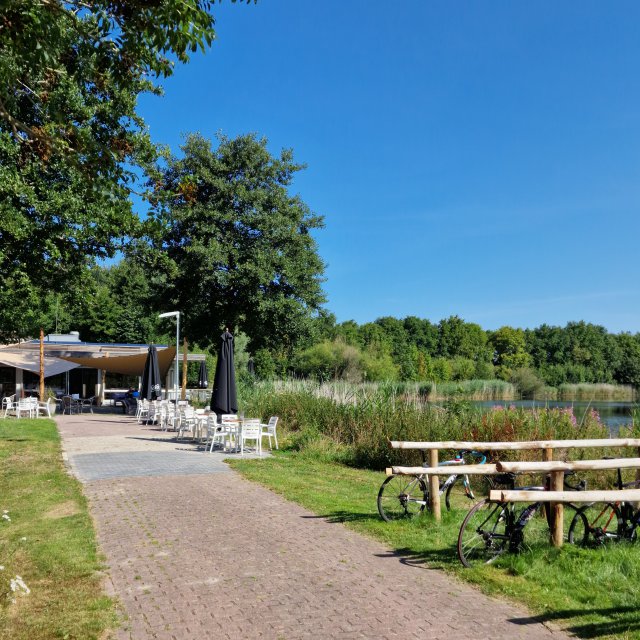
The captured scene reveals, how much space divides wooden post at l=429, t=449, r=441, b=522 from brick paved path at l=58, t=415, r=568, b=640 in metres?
0.98

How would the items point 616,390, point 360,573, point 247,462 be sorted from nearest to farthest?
point 360,573
point 247,462
point 616,390

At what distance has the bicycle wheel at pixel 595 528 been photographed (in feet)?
18.8

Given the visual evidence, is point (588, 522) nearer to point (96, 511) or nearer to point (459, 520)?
point (459, 520)

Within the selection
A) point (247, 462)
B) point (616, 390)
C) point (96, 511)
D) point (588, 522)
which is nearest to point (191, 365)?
point (616, 390)

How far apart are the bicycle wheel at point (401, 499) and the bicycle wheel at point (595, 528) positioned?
1581 mm

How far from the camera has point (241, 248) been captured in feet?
76.8

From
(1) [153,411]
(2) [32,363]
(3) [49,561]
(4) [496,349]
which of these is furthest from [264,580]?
(4) [496,349]

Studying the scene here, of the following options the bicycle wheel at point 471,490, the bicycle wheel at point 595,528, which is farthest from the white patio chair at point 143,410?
the bicycle wheel at point 595,528

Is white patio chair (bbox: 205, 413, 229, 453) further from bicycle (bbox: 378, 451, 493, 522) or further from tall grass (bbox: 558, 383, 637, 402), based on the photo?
tall grass (bbox: 558, 383, 637, 402)

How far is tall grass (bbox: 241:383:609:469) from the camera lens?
440 inches

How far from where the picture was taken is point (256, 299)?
2284 centimetres

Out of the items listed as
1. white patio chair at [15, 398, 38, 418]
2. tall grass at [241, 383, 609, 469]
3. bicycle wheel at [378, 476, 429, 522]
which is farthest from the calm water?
white patio chair at [15, 398, 38, 418]

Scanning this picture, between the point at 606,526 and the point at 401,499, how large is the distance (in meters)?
2.02

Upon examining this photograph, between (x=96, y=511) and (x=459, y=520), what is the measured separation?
157 inches
